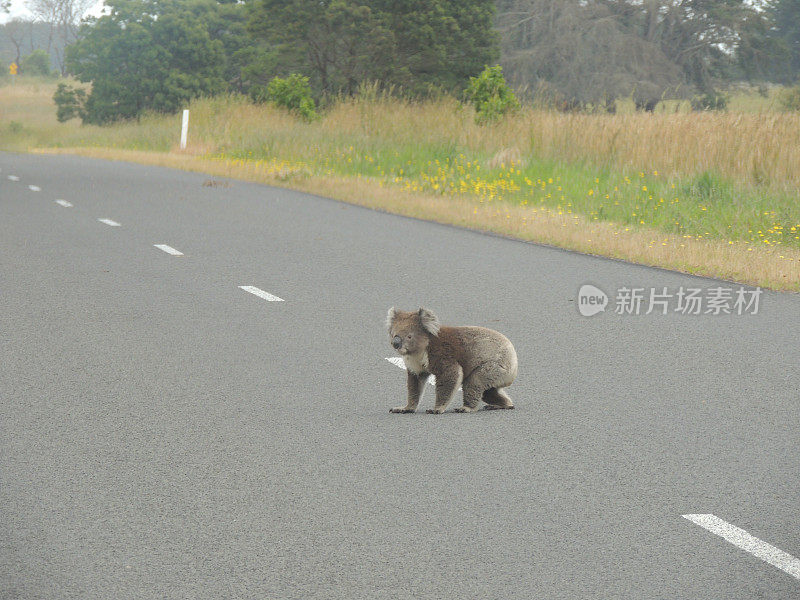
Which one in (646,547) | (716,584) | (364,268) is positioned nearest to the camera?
(716,584)

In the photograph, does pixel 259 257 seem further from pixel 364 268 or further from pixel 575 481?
pixel 575 481

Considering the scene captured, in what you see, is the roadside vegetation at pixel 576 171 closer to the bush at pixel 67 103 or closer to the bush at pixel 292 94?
the bush at pixel 292 94

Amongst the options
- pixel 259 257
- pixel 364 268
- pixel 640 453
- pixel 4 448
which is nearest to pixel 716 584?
pixel 640 453

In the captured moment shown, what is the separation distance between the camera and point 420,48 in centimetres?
4903

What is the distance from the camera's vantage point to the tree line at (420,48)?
48.9 m

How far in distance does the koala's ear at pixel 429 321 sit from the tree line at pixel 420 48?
43.1 meters

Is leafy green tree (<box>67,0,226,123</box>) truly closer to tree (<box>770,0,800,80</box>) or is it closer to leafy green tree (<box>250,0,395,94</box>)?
leafy green tree (<box>250,0,395,94</box>)

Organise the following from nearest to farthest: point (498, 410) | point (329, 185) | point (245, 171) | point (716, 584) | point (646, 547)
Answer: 1. point (716, 584)
2. point (646, 547)
3. point (498, 410)
4. point (329, 185)
5. point (245, 171)

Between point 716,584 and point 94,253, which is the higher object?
point 716,584

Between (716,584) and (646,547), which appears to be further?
(646,547)

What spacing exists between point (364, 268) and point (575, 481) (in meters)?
7.23

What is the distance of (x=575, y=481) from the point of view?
504 centimetres

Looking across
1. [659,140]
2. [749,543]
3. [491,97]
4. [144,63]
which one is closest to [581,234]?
[659,140]

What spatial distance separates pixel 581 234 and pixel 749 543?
33.7ft
